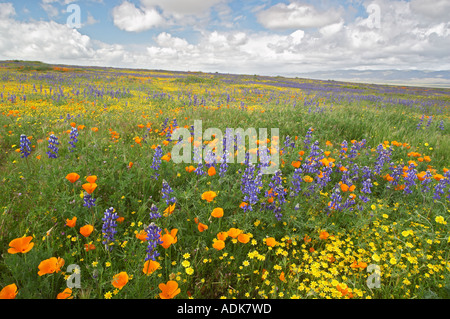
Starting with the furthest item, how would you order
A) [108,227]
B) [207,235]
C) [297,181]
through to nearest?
[297,181], [207,235], [108,227]

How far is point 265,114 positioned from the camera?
24.1 feet

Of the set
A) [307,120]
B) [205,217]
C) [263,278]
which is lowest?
[263,278]

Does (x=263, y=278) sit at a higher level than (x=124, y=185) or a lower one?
lower

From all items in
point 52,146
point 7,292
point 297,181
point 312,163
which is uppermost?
point 52,146

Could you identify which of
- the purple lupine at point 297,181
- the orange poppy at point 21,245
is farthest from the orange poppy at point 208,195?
the orange poppy at point 21,245

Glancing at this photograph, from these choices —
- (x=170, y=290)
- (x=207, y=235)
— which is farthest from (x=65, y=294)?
(x=207, y=235)

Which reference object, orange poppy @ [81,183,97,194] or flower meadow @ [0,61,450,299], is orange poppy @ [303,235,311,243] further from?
orange poppy @ [81,183,97,194]

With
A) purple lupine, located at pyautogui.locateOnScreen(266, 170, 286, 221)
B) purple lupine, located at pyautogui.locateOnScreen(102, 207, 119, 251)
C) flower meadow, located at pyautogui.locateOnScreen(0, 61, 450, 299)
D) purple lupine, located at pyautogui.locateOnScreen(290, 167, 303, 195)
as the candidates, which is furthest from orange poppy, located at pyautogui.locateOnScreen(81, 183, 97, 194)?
purple lupine, located at pyautogui.locateOnScreen(290, 167, 303, 195)

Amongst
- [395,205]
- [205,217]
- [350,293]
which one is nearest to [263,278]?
[350,293]

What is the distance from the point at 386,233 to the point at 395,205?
765 millimetres

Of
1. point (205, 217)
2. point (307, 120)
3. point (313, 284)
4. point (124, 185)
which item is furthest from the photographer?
point (307, 120)

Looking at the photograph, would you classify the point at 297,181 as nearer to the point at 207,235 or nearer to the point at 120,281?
the point at 207,235
